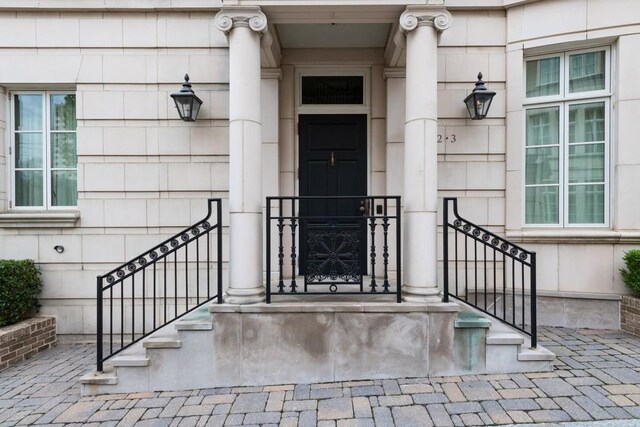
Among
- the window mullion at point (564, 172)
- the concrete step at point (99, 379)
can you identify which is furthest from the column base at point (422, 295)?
the concrete step at point (99, 379)

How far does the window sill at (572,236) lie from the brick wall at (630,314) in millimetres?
724

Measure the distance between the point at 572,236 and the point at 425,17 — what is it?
3.31 m

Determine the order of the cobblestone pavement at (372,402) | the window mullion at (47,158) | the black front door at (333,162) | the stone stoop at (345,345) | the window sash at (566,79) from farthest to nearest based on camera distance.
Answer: the black front door at (333,162), the window mullion at (47,158), the window sash at (566,79), the stone stoop at (345,345), the cobblestone pavement at (372,402)

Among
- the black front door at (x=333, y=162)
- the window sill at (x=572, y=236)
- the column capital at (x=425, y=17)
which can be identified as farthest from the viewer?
the black front door at (x=333, y=162)

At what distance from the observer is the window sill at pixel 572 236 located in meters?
4.61

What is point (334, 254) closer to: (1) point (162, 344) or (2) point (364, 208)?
(2) point (364, 208)

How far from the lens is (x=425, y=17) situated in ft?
12.0

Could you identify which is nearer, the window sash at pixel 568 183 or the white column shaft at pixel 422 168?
the white column shaft at pixel 422 168

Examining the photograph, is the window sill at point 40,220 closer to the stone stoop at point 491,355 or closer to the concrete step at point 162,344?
the concrete step at point 162,344

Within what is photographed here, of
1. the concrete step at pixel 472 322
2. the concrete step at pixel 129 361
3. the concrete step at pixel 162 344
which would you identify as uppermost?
the concrete step at pixel 472 322

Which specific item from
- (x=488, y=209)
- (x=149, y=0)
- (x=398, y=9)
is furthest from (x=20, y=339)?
(x=488, y=209)

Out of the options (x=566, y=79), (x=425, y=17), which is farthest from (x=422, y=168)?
(x=566, y=79)

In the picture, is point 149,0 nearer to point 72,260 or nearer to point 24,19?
point 24,19

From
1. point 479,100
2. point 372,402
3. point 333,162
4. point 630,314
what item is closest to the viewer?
point 372,402
